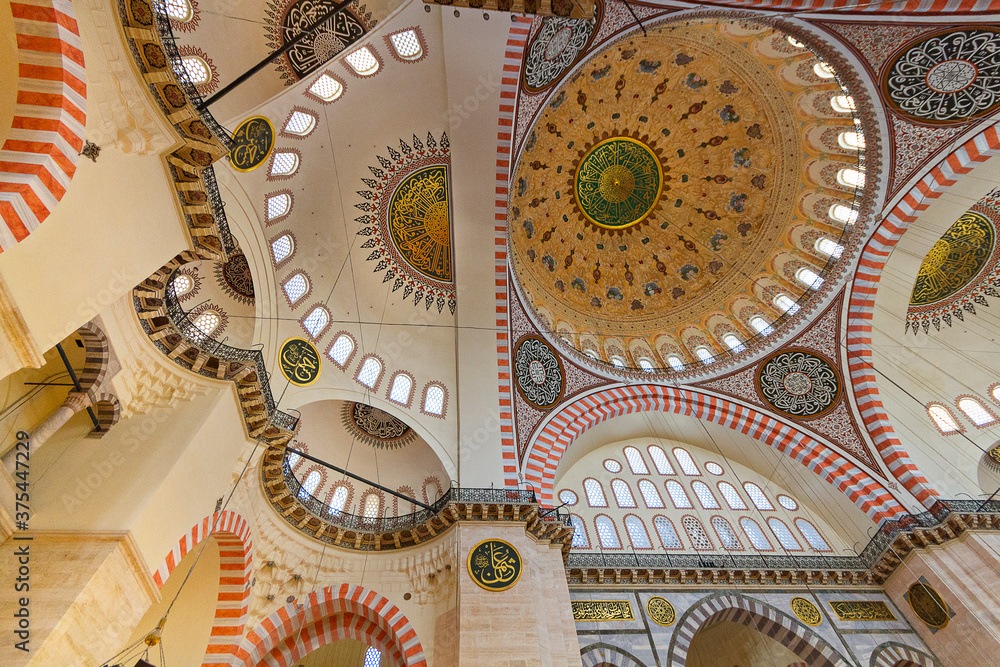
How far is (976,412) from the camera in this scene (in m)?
10.8

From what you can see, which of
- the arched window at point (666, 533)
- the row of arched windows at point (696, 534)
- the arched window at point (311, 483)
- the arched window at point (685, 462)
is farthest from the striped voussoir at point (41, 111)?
the arched window at point (685, 462)

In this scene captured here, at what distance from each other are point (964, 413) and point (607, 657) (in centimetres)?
960

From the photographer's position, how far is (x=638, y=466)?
12.6m

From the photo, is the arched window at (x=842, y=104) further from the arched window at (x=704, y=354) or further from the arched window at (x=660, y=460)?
the arched window at (x=660, y=460)

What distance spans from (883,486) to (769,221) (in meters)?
6.70

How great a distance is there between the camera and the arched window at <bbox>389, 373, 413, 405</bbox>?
385 inches

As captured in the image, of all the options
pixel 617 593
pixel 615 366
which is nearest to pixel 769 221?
pixel 615 366

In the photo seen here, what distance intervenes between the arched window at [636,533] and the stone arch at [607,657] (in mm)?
2442

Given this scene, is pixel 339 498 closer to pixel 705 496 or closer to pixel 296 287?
pixel 296 287

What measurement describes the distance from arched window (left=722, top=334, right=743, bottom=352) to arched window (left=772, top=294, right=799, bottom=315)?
124cm

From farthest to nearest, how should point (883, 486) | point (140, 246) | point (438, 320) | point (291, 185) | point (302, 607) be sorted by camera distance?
point (438, 320) < point (883, 486) < point (291, 185) < point (302, 607) < point (140, 246)

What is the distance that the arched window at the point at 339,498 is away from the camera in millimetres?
9180

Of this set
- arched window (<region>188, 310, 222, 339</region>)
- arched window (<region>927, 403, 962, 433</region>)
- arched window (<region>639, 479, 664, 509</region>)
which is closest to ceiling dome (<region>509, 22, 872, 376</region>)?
arched window (<region>639, 479, 664, 509</region>)

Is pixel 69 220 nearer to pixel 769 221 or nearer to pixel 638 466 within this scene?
pixel 638 466
